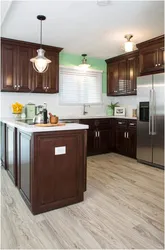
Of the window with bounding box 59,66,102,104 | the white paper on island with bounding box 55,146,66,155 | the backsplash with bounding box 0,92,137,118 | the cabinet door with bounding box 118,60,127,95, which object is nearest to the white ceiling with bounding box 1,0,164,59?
the cabinet door with bounding box 118,60,127,95

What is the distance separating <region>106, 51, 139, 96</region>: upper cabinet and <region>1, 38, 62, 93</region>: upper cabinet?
166cm

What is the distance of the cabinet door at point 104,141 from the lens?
500cm

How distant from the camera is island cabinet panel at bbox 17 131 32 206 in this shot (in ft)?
7.39

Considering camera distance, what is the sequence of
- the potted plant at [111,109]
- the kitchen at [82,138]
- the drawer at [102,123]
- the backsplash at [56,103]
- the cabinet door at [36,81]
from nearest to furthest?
1. the kitchen at [82,138]
2. the cabinet door at [36,81]
3. the backsplash at [56,103]
4. the drawer at [102,123]
5. the potted plant at [111,109]

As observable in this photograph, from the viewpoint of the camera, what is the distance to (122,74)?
5094 mm

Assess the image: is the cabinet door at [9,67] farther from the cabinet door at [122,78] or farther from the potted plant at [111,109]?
the potted plant at [111,109]

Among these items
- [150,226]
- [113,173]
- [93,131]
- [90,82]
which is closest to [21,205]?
[150,226]

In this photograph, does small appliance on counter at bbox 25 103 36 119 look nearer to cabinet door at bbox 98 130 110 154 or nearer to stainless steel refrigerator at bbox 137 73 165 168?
cabinet door at bbox 98 130 110 154

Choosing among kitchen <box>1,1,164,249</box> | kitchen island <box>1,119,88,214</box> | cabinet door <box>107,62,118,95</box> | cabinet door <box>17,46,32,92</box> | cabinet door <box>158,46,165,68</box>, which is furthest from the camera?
cabinet door <box>107,62,118,95</box>

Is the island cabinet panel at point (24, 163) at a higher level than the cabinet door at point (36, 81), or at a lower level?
lower

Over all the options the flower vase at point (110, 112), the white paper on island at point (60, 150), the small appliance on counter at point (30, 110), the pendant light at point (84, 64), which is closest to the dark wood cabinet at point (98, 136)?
the flower vase at point (110, 112)

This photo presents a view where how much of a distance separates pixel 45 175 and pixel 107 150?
3186 mm

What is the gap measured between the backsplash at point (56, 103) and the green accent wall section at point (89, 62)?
55 centimetres

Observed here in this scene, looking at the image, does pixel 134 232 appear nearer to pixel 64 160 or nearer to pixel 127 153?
pixel 64 160
